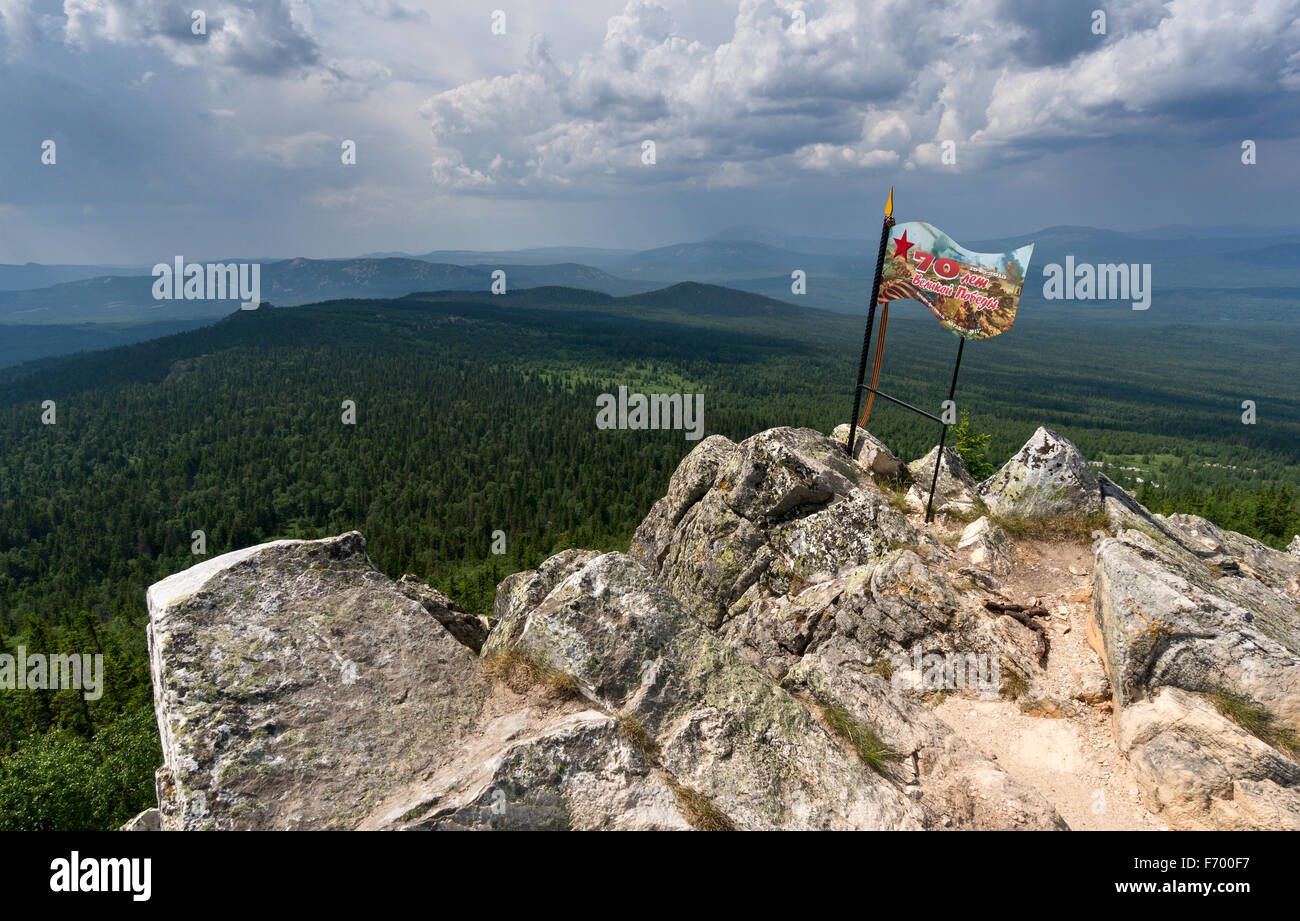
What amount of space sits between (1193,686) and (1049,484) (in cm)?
1015

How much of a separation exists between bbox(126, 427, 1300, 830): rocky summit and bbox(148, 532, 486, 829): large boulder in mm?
38

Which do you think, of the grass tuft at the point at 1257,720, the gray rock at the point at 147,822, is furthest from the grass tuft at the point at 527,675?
the grass tuft at the point at 1257,720

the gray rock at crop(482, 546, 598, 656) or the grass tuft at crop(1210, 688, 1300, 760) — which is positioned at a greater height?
the gray rock at crop(482, 546, 598, 656)

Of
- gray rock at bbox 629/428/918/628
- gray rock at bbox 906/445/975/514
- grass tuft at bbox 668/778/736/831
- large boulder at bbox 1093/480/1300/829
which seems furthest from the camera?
gray rock at bbox 906/445/975/514

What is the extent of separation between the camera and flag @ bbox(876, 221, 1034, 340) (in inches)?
814

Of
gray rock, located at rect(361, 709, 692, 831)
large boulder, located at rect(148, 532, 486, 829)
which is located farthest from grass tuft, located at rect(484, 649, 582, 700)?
gray rock, located at rect(361, 709, 692, 831)

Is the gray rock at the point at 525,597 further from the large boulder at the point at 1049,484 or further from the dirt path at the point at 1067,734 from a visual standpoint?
the large boulder at the point at 1049,484

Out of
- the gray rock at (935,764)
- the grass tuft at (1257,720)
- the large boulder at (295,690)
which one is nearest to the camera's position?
the large boulder at (295,690)

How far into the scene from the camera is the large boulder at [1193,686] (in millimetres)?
11203

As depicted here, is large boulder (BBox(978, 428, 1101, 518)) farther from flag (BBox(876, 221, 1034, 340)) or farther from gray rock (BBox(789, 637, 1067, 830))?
gray rock (BBox(789, 637, 1067, 830))

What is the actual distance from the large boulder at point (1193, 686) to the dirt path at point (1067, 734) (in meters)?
0.50

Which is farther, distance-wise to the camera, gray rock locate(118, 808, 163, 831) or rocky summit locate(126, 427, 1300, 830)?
gray rock locate(118, 808, 163, 831)
